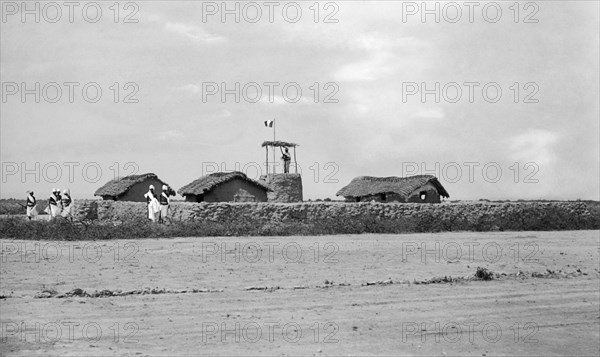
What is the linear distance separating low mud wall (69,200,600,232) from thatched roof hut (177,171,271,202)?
2857 mm

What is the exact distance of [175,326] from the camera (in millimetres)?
10234

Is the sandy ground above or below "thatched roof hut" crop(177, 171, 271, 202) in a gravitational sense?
below

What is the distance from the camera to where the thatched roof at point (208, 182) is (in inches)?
1142

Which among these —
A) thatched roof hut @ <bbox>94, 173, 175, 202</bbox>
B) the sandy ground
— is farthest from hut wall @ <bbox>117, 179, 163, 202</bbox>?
the sandy ground

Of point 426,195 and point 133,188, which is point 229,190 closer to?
point 133,188

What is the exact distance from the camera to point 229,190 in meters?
29.8

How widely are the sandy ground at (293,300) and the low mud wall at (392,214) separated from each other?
4542 millimetres

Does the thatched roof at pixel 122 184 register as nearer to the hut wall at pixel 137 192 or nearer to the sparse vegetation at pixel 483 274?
the hut wall at pixel 137 192

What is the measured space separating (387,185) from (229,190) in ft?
25.9

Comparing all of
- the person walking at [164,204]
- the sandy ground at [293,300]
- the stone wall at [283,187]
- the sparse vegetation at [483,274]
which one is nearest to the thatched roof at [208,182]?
the stone wall at [283,187]

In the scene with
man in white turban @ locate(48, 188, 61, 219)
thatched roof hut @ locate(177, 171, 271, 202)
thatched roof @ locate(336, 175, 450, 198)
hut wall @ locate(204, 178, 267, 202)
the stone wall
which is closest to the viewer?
man in white turban @ locate(48, 188, 61, 219)

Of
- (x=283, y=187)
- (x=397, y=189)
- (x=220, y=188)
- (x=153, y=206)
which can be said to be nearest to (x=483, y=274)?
(x=153, y=206)

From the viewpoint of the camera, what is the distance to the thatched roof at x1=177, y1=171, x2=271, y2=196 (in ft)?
95.2

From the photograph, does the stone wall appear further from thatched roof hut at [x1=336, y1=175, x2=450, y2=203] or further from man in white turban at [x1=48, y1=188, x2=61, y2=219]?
man in white turban at [x1=48, y1=188, x2=61, y2=219]
